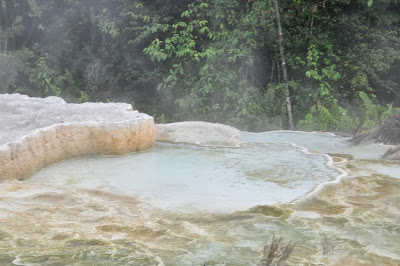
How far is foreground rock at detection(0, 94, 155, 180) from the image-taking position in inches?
191

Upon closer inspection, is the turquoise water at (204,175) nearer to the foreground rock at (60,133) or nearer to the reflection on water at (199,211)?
the reflection on water at (199,211)

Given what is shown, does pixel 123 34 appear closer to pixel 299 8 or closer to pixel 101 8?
pixel 101 8

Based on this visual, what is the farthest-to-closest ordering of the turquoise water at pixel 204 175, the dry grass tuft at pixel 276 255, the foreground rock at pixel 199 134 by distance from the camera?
the foreground rock at pixel 199 134 → the turquoise water at pixel 204 175 → the dry grass tuft at pixel 276 255

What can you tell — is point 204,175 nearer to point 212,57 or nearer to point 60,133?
point 60,133

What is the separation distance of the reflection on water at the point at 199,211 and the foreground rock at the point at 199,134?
858 mm

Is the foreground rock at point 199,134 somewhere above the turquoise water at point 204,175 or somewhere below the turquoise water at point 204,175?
above

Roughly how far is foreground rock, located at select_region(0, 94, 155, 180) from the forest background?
178 inches

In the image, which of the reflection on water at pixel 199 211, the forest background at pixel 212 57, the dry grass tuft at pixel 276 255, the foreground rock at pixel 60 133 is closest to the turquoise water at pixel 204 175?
the reflection on water at pixel 199 211

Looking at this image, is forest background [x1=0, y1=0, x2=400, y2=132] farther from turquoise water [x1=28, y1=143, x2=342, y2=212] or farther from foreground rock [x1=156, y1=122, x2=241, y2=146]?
turquoise water [x1=28, y1=143, x2=342, y2=212]

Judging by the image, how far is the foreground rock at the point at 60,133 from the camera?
4.85 meters

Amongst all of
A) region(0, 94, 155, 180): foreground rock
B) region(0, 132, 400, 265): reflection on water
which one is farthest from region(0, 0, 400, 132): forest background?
region(0, 132, 400, 265): reflection on water

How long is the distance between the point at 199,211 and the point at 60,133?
230 cm

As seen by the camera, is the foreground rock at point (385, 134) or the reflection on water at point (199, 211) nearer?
the reflection on water at point (199, 211)

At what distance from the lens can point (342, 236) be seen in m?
3.38
